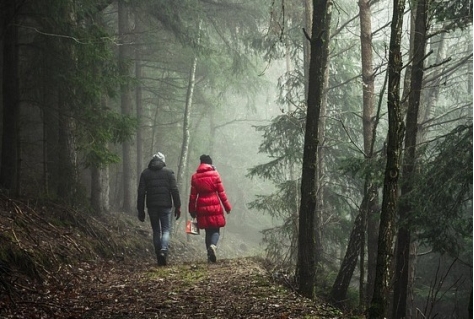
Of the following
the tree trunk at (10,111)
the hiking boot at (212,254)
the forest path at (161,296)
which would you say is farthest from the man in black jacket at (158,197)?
the tree trunk at (10,111)

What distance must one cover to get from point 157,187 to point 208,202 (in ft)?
3.80

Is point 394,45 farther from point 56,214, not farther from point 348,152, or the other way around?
point 348,152

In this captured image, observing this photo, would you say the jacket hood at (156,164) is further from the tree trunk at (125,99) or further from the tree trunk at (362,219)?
the tree trunk at (125,99)

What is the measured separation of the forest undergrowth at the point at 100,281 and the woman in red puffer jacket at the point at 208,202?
0.78 meters

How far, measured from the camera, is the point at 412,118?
26.1 ft

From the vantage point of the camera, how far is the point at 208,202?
36.2 ft

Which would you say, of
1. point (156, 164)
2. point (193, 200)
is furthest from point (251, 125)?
point (156, 164)

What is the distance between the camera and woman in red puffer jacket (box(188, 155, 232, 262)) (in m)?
11.0

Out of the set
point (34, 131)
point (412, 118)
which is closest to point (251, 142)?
point (34, 131)

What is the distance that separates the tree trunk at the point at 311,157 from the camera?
7.46 m

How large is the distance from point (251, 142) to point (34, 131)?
29423 mm

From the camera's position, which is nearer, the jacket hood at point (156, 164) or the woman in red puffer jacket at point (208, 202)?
the jacket hood at point (156, 164)

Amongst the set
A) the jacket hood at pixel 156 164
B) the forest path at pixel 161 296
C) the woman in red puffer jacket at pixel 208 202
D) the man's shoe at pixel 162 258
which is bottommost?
the man's shoe at pixel 162 258

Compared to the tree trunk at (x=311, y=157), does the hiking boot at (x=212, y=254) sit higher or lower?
lower
